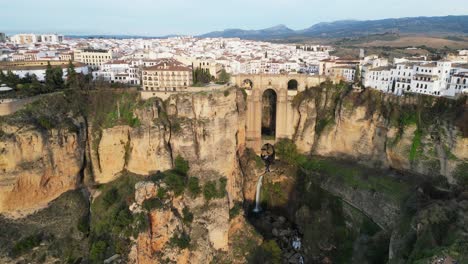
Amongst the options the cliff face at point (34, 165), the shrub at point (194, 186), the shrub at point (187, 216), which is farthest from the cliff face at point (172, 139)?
the shrub at point (187, 216)

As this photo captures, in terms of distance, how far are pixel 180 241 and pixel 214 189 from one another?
17.6ft

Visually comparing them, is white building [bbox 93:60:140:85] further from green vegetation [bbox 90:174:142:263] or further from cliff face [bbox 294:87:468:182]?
cliff face [bbox 294:87:468:182]

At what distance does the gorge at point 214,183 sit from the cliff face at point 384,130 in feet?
0.38

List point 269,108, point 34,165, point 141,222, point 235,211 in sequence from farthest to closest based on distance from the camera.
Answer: point 269,108 → point 235,211 → point 34,165 → point 141,222

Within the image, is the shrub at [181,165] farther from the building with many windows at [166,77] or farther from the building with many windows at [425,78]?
the building with many windows at [425,78]

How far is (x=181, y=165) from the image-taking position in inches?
1174

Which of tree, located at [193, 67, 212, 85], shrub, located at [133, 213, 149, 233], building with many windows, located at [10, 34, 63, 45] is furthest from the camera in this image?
building with many windows, located at [10, 34, 63, 45]

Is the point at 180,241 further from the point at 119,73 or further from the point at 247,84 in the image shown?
the point at 119,73

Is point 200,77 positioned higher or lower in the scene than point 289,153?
higher

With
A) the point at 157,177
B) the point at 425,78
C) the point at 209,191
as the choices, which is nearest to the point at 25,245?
the point at 157,177

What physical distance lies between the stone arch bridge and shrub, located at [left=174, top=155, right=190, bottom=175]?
12.8m

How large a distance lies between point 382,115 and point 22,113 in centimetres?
3016

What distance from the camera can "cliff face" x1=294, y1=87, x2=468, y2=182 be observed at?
95.8 ft

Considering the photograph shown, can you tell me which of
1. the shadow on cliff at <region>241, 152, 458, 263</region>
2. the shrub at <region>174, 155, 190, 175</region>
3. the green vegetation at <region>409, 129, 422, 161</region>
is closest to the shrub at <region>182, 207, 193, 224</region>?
the shrub at <region>174, 155, 190, 175</region>
